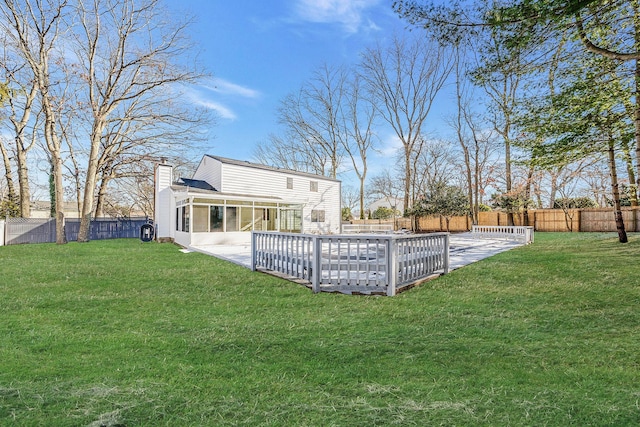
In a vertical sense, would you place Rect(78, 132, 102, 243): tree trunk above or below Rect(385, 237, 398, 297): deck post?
above

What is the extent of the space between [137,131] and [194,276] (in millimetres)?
14904

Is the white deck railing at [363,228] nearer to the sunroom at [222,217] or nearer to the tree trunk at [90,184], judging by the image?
the sunroom at [222,217]

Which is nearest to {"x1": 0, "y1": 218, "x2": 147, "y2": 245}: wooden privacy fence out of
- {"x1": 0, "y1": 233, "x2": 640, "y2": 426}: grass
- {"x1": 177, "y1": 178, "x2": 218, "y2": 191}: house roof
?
{"x1": 177, "y1": 178, "x2": 218, "y2": 191}: house roof

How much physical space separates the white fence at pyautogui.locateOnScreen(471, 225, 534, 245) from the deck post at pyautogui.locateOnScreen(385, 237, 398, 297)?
10.8 m

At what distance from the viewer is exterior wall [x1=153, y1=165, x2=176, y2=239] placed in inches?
613

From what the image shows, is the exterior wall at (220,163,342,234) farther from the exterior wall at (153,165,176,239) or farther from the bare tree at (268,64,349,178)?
the bare tree at (268,64,349,178)

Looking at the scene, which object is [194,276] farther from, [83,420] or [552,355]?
[552,355]

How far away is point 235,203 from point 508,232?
41.8 feet

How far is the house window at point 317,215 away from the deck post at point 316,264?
49.9ft

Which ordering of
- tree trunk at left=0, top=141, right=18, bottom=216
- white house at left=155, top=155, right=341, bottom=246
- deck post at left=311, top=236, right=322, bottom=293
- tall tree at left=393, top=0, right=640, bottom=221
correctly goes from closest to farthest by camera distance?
tall tree at left=393, top=0, right=640, bottom=221
deck post at left=311, top=236, right=322, bottom=293
white house at left=155, top=155, right=341, bottom=246
tree trunk at left=0, top=141, right=18, bottom=216

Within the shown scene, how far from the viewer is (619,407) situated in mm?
1912

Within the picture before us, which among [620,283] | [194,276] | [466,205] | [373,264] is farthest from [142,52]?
[466,205]

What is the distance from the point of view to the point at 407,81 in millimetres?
24062

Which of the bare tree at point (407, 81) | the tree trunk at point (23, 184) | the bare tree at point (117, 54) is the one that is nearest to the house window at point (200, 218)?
the bare tree at point (117, 54)
